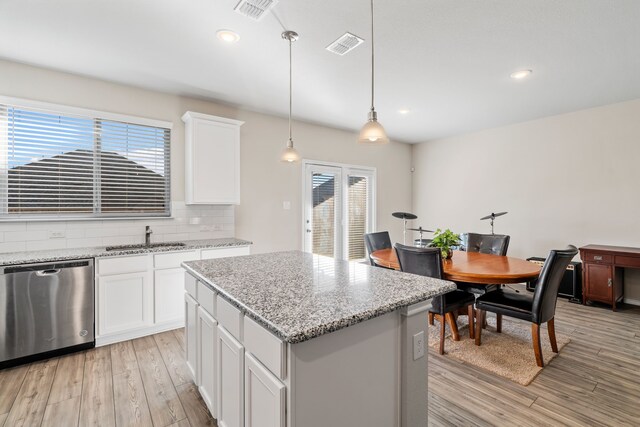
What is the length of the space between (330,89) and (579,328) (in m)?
3.82

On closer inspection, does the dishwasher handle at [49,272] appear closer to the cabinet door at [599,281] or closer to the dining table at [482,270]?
the dining table at [482,270]

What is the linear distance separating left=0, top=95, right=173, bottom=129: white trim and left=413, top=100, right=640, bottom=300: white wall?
16.3ft

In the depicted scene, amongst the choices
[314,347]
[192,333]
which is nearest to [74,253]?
[192,333]

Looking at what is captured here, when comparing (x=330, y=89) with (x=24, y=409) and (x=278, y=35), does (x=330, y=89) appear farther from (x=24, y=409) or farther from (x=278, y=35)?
(x=24, y=409)

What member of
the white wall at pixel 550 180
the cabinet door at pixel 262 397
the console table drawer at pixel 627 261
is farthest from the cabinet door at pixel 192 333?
the white wall at pixel 550 180

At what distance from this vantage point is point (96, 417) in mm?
1949

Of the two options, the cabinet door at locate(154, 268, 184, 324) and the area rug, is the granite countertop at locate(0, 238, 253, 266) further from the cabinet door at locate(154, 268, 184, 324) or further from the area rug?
the area rug

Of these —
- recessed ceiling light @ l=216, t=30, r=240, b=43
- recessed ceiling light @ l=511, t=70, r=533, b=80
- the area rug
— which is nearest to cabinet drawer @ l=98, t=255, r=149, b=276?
recessed ceiling light @ l=216, t=30, r=240, b=43

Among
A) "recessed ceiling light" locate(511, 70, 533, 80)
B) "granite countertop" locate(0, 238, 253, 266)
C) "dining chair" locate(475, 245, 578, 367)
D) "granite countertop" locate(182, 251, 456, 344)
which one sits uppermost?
"recessed ceiling light" locate(511, 70, 533, 80)

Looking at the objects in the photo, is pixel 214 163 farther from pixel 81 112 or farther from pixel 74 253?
pixel 74 253

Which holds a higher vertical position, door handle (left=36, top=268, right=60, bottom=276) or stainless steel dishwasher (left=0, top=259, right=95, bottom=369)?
door handle (left=36, top=268, right=60, bottom=276)

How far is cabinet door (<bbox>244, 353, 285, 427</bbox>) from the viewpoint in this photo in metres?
1.10

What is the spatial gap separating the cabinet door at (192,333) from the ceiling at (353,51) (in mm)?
2090

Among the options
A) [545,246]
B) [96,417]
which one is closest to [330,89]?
[96,417]
